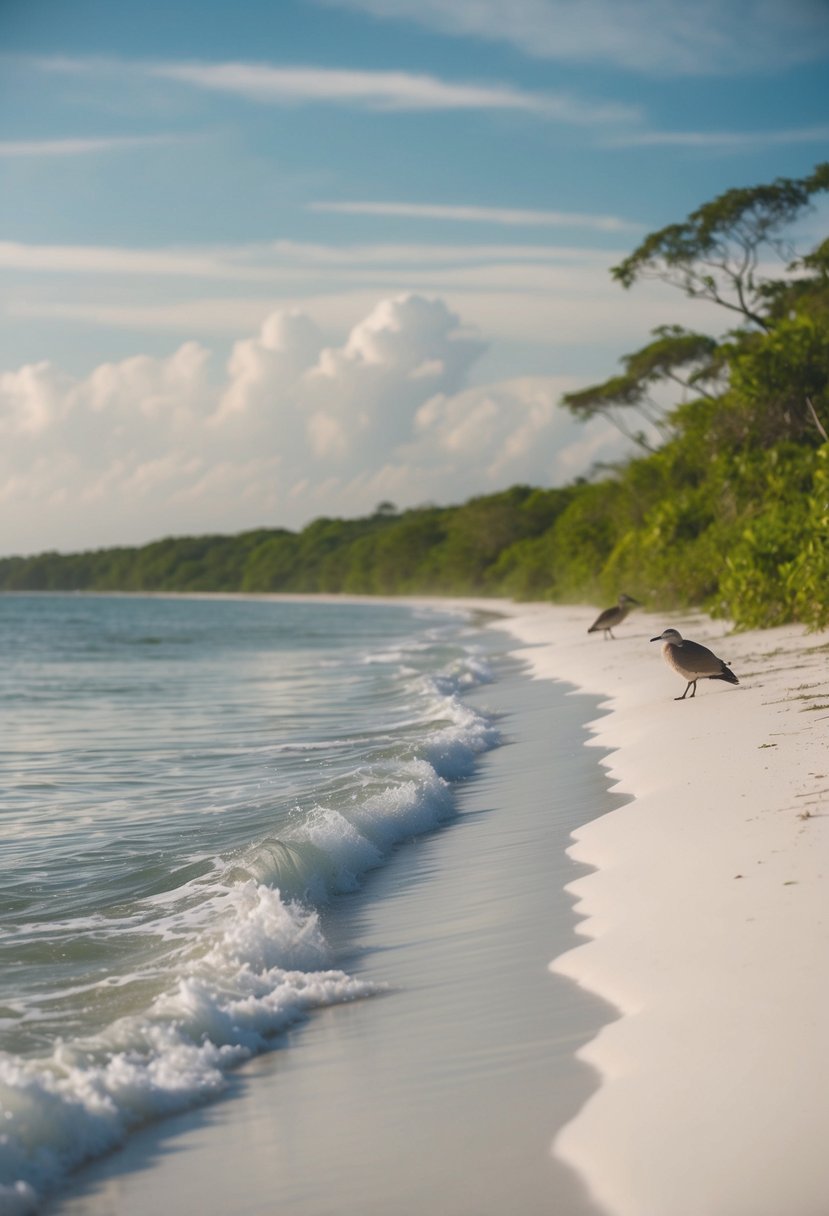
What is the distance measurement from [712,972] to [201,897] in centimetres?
334

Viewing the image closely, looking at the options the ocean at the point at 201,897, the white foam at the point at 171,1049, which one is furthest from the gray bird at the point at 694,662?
the white foam at the point at 171,1049

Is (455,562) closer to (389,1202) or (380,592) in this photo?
(380,592)

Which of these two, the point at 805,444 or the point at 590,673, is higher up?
the point at 805,444

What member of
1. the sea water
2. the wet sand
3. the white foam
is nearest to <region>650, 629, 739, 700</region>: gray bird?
the sea water

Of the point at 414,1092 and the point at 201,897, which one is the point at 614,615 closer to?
the point at 201,897

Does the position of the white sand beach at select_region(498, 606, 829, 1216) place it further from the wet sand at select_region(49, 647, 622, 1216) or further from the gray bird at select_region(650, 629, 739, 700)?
the gray bird at select_region(650, 629, 739, 700)

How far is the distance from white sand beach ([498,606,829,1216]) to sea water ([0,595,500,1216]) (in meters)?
1.26

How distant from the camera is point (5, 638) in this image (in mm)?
52688

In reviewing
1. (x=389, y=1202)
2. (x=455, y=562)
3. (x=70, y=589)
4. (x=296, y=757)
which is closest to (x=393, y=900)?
(x=389, y=1202)

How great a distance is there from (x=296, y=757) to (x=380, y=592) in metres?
93.3

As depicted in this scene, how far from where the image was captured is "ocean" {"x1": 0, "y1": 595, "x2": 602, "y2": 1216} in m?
4.22

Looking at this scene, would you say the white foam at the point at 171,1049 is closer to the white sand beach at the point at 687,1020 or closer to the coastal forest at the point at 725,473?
the white sand beach at the point at 687,1020

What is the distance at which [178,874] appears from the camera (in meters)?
7.70

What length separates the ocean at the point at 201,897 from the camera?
13.9ft
